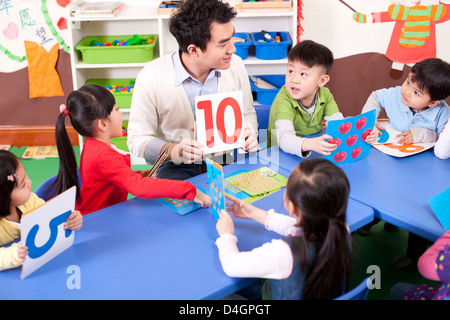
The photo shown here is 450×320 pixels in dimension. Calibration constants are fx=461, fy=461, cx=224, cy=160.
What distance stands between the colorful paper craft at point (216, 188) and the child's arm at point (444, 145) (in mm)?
1084

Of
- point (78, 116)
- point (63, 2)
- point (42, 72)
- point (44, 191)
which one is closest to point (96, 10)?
point (63, 2)

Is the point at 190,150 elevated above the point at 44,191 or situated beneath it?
elevated above

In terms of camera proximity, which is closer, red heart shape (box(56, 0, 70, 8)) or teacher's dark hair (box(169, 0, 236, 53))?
teacher's dark hair (box(169, 0, 236, 53))

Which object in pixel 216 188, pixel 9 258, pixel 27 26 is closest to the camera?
pixel 9 258

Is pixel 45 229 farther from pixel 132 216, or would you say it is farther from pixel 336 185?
pixel 336 185

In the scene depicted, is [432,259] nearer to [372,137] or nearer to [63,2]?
[372,137]

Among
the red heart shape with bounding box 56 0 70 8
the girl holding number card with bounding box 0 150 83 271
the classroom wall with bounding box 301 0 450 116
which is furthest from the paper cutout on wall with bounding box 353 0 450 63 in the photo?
the girl holding number card with bounding box 0 150 83 271

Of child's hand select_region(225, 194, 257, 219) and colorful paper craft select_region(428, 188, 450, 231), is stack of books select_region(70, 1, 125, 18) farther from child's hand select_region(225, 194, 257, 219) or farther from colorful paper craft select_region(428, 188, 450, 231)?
colorful paper craft select_region(428, 188, 450, 231)

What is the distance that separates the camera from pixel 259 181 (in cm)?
182

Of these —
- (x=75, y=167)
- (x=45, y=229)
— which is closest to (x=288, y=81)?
(x=75, y=167)

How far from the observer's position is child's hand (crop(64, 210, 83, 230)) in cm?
142

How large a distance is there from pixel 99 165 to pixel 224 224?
0.58 m

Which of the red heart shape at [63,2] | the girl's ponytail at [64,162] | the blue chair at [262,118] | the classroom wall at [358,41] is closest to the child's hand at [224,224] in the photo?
the girl's ponytail at [64,162]

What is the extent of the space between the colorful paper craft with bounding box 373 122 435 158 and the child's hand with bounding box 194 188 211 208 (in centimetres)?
91
